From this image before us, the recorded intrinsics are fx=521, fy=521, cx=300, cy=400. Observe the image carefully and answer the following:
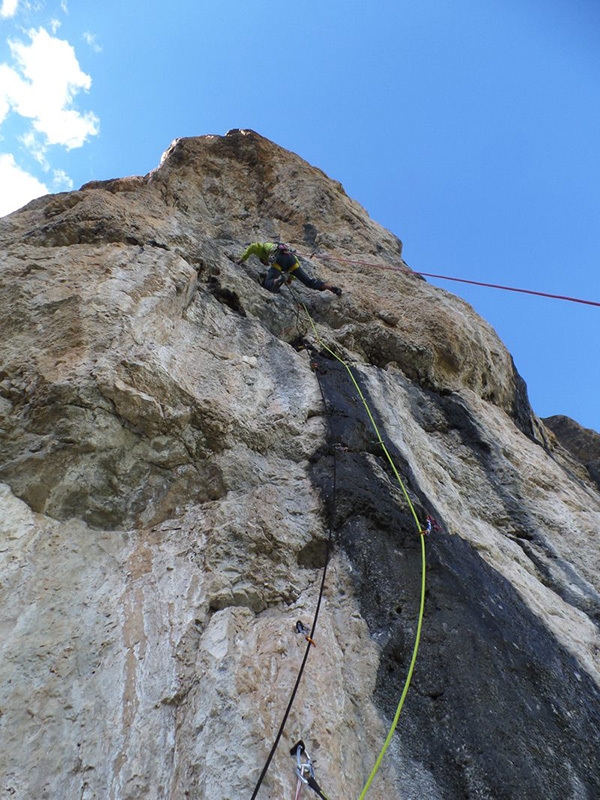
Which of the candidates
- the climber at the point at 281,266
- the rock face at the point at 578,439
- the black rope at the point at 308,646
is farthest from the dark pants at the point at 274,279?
the rock face at the point at 578,439

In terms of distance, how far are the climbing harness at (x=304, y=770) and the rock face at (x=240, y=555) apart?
45mm

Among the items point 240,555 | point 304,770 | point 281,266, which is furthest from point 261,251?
point 304,770

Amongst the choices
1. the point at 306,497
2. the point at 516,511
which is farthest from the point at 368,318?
the point at 306,497

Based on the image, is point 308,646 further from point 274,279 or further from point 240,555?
point 274,279

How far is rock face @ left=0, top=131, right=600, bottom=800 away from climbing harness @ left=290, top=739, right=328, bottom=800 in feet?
0.15

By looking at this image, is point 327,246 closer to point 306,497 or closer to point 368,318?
point 368,318

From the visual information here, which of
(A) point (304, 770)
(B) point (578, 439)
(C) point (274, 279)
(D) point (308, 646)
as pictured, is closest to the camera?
(A) point (304, 770)

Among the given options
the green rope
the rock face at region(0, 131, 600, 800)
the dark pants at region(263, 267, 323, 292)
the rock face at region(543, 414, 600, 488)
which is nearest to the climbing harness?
the rock face at region(0, 131, 600, 800)

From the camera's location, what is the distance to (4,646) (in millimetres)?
2668

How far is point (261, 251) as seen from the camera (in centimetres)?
715

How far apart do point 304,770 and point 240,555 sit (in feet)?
4.21

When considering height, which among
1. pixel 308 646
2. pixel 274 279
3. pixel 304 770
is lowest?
pixel 304 770

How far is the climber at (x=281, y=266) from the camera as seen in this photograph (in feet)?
22.2

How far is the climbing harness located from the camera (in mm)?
2238
